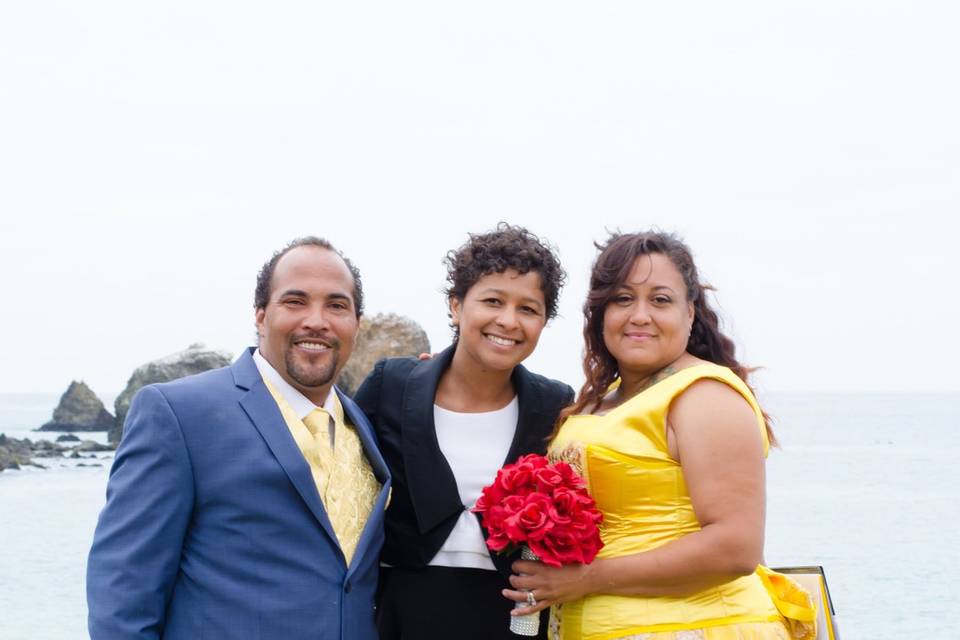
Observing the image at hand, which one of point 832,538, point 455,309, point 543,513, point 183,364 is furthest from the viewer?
point 183,364

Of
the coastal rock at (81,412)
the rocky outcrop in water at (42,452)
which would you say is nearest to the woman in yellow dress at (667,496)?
the rocky outcrop in water at (42,452)

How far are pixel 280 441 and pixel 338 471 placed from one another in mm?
352

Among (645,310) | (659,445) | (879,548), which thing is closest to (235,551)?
(659,445)

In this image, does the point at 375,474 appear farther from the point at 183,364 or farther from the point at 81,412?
the point at 81,412

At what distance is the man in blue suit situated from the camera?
3.53m

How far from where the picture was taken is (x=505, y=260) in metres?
4.67

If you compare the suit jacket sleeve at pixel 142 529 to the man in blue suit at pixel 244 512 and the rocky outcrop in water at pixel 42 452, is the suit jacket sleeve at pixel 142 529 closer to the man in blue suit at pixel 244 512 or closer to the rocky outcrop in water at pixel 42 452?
the man in blue suit at pixel 244 512

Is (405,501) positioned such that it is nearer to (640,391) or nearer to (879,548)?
(640,391)

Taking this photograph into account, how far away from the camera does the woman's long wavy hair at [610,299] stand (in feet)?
14.4

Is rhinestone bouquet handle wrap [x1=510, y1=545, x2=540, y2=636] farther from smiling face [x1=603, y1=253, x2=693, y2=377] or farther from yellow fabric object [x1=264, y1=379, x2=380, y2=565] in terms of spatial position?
smiling face [x1=603, y1=253, x2=693, y2=377]

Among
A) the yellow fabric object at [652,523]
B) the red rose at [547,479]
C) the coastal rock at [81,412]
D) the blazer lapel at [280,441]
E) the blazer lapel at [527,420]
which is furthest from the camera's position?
the coastal rock at [81,412]

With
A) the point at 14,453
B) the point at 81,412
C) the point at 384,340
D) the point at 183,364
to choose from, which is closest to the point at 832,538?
the point at 384,340

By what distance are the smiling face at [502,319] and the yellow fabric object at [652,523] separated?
26.8 inches

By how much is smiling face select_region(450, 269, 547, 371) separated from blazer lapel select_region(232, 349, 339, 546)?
3.62 feet
